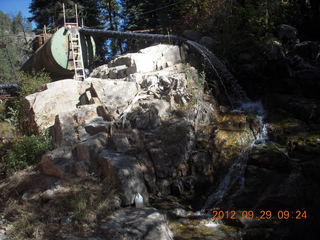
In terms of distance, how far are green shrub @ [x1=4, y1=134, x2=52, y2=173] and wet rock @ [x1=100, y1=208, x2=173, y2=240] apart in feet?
9.60

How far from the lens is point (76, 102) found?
841 cm

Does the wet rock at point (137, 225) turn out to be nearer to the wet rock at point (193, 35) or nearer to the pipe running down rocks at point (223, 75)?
the pipe running down rocks at point (223, 75)

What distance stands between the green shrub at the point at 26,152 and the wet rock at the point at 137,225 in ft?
9.60

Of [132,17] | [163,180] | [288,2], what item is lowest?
[163,180]

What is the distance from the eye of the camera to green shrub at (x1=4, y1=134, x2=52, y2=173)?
680 centimetres

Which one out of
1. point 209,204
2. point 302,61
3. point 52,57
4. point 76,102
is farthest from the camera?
point 52,57

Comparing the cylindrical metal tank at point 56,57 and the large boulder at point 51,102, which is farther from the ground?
the cylindrical metal tank at point 56,57

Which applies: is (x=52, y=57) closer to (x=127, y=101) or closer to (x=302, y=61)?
(x=127, y=101)

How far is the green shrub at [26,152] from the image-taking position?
6.80 meters

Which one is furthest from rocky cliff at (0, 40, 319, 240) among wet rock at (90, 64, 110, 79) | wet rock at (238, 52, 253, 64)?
wet rock at (238, 52, 253, 64)

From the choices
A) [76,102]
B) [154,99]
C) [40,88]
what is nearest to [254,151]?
[154,99]

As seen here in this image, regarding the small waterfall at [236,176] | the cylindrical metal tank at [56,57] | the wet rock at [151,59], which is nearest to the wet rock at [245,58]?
the wet rock at [151,59]

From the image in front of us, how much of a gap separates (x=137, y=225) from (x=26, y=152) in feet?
Answer: 12.2

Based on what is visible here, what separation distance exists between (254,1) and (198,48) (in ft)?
18.5
